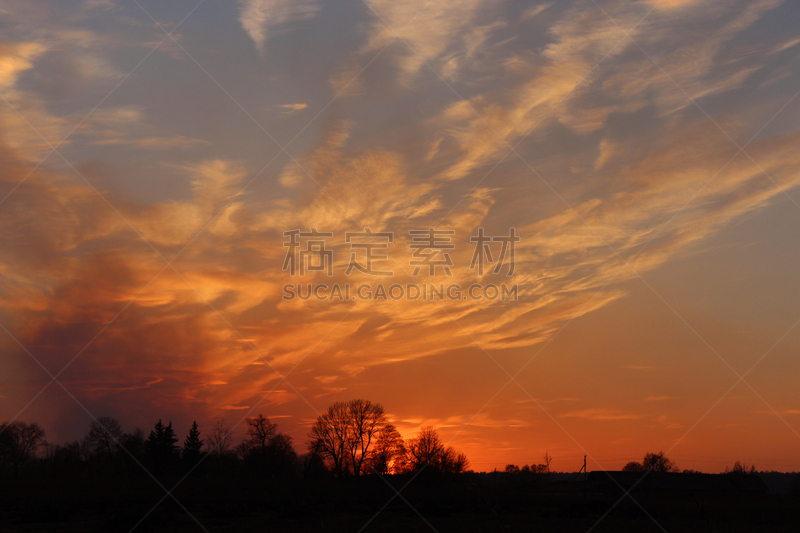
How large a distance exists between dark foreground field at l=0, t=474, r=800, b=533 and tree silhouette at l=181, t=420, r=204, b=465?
76.2ft

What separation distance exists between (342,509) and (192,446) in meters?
50.8

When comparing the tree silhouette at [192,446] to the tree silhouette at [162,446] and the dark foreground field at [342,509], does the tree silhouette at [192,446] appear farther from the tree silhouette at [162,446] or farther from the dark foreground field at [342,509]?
the dark foreground field at [342,509]

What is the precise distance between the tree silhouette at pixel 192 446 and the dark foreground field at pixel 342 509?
914 inches

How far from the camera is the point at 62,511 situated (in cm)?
4562

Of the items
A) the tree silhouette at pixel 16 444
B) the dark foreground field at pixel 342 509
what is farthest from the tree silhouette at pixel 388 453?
the tree silhouette at pixel 16 444

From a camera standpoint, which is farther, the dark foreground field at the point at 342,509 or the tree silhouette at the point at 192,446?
the tree silhouette at the point at 192,446

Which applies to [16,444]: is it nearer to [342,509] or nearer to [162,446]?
[162,446]

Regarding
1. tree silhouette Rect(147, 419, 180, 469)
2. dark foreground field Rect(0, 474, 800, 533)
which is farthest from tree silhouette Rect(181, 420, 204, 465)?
dark foreground field Rect(0, 474, 800, 533)

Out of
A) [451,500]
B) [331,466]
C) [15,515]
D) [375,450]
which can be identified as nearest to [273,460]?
[331,466]

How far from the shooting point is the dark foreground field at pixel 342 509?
3869 cm

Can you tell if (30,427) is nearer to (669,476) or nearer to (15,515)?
(15,515)

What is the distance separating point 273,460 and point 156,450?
17.8 metres

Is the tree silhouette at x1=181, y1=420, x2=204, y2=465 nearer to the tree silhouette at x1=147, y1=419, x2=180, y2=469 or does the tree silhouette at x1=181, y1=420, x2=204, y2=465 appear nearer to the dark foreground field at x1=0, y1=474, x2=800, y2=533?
the tree silhouette at x1=147, y1=419, x2=180, y2=469

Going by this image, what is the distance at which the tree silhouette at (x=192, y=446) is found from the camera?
299ft
